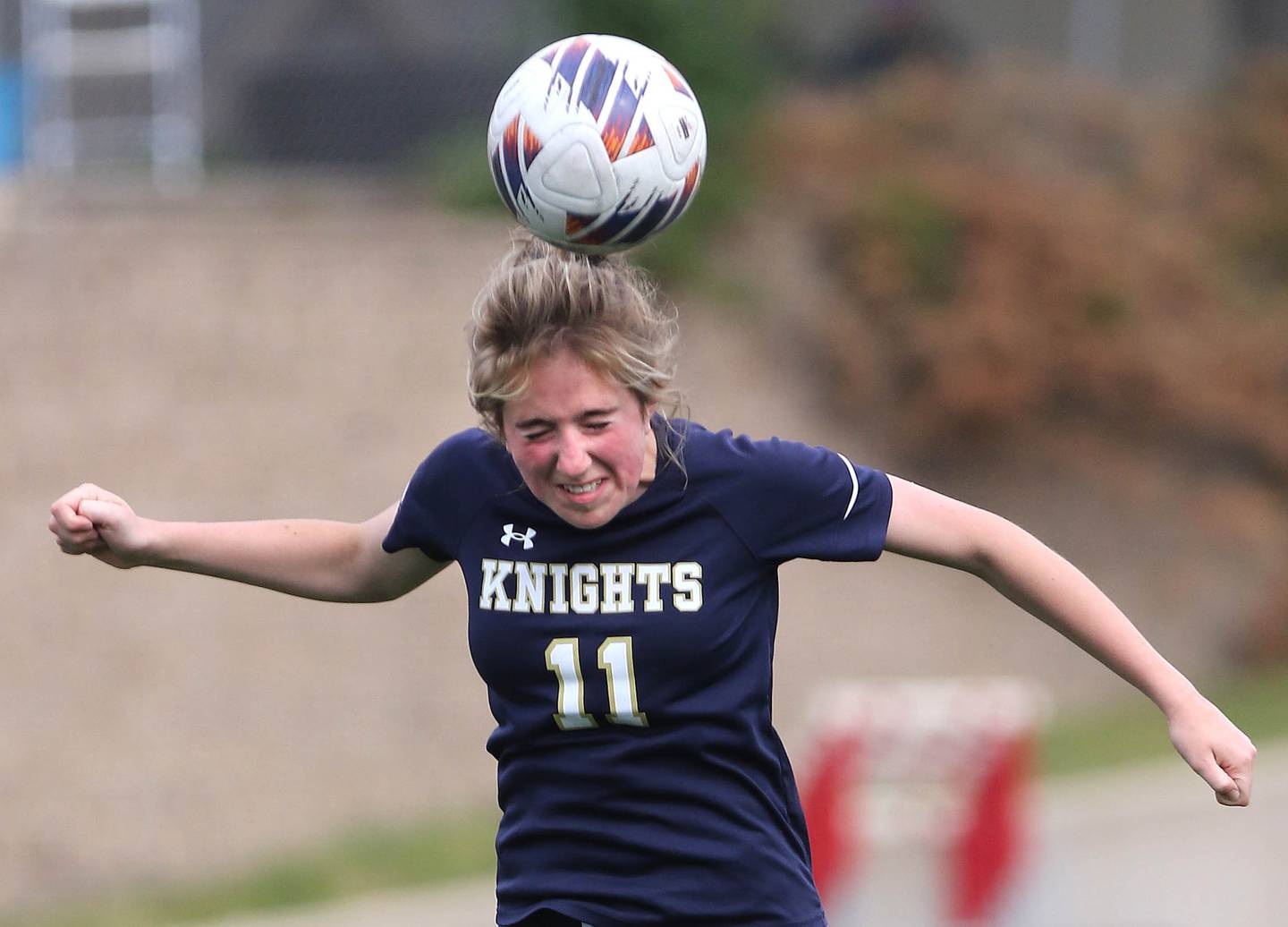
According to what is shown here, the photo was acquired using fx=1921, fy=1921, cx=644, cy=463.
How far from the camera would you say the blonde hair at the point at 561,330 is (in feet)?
11.0

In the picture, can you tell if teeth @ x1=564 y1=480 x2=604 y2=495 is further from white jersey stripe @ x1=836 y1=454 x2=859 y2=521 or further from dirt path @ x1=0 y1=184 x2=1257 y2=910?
dirt path @ x1=0 y1=184 x2=1257 y2=910

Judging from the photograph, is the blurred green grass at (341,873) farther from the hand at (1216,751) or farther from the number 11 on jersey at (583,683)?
the hand at (1216,751)

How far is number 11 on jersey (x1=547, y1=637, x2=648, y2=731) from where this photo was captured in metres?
3.40

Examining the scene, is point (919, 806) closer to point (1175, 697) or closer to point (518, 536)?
point (1175, 697)

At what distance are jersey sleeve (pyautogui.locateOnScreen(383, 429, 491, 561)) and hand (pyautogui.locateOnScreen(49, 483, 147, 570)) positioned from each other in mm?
523

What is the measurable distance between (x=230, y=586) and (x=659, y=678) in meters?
8.69

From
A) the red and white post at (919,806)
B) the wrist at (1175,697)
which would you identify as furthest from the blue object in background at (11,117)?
the wrist at (1175,697)

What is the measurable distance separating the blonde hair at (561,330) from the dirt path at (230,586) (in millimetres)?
7877

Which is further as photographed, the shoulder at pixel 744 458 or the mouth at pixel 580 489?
the shoulder at pixel 744 458

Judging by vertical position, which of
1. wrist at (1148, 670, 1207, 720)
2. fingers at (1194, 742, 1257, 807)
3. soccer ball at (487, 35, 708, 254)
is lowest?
fingers at (1194, 742, 1257, 807)

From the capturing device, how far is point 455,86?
14477mm

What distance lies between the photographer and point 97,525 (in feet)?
12.2

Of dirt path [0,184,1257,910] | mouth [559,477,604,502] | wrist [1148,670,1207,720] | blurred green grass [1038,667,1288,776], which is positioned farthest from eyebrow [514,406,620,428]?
blurred green grass [1038,667,1288,776]

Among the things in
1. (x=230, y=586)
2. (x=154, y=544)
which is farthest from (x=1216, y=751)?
(x=230, y=586)
